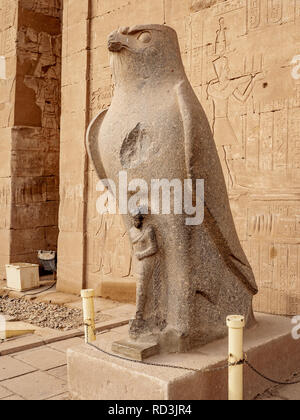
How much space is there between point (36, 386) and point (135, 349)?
1180 millimetres

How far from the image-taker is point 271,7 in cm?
569

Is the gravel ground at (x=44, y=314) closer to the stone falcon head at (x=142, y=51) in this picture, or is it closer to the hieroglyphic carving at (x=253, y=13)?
the stone falcon head at (x=142, y=51)

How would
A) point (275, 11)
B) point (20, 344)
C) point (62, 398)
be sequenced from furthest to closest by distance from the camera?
1. point (275, 11)
2. point (20, 344)
3. point (62, 398)

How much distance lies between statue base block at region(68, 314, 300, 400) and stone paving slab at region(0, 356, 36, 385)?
3.10 feet

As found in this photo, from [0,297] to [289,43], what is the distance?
20.3ft

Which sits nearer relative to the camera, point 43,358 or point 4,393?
point 4,393

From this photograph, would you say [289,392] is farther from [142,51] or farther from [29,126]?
[29,126]

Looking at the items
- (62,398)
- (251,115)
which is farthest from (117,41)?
(251,115)

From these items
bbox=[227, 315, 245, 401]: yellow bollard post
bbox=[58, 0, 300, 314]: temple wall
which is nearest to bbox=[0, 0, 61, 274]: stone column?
bbox=[58, 0, 300, 314]: temple wall

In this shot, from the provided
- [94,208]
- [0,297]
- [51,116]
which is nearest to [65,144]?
[94,208]

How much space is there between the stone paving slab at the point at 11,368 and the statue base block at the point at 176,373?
0.95m

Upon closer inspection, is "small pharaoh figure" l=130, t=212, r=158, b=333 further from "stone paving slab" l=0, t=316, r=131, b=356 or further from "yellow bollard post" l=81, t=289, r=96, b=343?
"stone paving slab" l=0, t=316, r=131, b=356

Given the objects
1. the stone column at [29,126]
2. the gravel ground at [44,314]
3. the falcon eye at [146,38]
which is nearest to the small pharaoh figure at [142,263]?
the falcon eye at [146,38]

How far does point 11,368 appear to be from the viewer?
4.15 m
